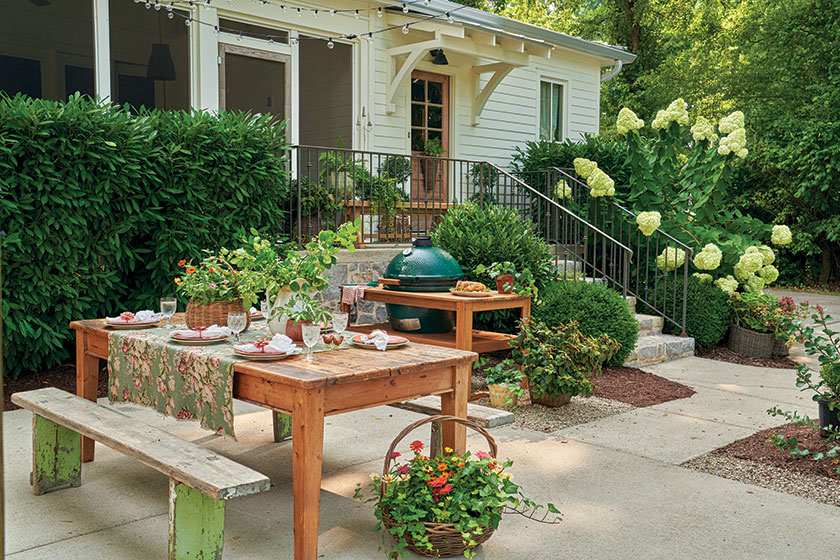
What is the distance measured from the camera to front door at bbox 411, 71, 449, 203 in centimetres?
1167

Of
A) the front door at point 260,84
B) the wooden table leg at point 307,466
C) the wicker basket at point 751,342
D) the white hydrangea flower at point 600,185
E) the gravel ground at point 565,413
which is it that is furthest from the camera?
the front door at point 260,84

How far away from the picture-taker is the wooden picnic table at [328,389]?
2.87 m

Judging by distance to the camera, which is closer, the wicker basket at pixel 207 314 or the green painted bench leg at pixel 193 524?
the green painted bench leg at pixel 193 524

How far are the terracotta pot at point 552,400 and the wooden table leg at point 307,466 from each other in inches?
125

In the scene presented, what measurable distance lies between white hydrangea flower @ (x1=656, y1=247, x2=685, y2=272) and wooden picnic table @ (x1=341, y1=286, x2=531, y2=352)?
10.5ft

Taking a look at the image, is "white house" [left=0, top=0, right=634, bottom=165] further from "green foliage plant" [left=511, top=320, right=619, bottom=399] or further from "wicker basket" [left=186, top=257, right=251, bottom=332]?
→ "green foliage plant" [left=511, top=320, right=619, bottom=399]

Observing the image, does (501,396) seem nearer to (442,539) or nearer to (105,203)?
(442,539)

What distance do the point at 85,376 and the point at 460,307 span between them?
2788mm

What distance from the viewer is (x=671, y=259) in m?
8.92

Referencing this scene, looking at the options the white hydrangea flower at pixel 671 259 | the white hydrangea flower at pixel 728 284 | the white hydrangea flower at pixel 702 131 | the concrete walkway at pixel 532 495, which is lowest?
the concrete walkway at pixel 532 495

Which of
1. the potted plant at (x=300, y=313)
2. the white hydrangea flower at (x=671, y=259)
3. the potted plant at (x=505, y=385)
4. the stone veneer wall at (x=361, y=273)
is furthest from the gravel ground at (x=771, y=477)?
Answer: the white hydrangea flower at (x=671, y=259)

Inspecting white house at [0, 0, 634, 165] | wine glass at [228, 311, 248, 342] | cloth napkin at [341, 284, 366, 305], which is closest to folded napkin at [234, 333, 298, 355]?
wine glass at [228, 311, 248, 342]

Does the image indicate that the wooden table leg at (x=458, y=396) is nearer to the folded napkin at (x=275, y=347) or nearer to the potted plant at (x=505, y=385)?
the folded napkin at (x=275, y=347)

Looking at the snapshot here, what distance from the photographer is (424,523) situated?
2998mm
